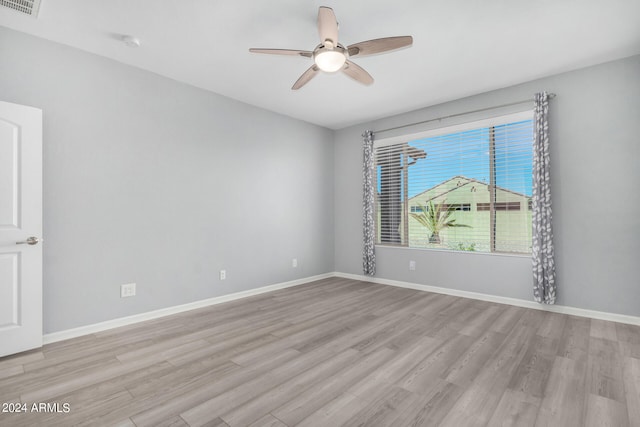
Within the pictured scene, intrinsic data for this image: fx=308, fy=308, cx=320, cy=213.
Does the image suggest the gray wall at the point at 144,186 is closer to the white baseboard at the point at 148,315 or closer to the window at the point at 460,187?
the white baseboard at the point at 148,315

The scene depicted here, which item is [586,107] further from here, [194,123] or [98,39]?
[98,39]

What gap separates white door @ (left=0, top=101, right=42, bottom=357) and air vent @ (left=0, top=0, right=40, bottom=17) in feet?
2.39

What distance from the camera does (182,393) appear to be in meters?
1.96

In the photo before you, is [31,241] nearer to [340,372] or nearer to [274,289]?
[340,372]

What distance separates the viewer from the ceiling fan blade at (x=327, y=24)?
2.10 m

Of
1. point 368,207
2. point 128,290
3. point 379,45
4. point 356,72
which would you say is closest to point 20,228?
point 128,290

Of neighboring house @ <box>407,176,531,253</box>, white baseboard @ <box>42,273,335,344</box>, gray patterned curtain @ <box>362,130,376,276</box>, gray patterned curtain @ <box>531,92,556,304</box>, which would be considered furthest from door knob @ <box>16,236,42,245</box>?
gray patterned curtain @ <box>531,92,556,304</box>

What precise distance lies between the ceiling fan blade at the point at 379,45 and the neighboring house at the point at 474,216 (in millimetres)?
2677

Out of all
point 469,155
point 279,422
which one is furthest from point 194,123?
point 469,155

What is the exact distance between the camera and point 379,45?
93.9 inches

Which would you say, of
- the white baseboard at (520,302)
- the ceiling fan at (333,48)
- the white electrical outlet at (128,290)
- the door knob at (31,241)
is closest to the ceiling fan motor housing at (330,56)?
the ceiling fan at (333,48)

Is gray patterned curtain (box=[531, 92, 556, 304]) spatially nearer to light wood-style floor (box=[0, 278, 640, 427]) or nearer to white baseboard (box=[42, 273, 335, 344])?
light wood-style floor (box=[0, 278, 640, 427])

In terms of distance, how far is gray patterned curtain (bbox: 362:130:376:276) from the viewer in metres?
5.26

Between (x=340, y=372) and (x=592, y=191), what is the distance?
3398mm
